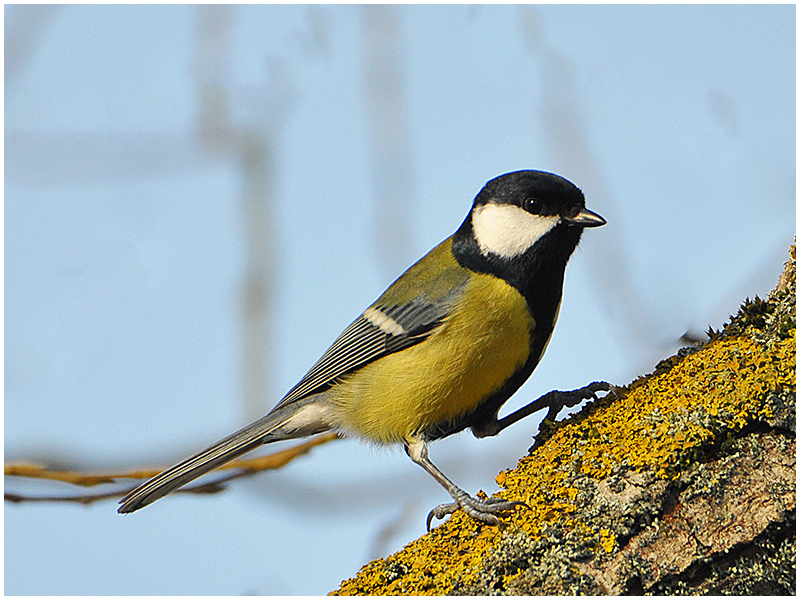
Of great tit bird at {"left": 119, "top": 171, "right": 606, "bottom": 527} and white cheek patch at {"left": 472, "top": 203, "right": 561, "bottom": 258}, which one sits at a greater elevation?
white cheek patch at {"left": 472, "top": 203, "right": 561, "bottom": 258}

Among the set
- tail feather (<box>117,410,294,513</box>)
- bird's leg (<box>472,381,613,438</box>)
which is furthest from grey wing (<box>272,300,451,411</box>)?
bird's leg (<box>472,381,613,438</box>)

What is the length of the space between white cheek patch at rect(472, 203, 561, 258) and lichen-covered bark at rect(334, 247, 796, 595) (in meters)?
0.83

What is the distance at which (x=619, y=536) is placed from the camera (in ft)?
6.13

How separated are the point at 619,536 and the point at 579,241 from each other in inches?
54.4

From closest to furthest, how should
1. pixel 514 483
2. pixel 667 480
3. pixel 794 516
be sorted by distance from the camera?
pixel 794 516 → pixel 667 480 → pixel 514 483

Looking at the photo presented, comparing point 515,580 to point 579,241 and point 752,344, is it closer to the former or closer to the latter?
point 752,344

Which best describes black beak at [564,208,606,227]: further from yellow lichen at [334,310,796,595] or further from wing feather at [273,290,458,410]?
yellow lichen at [334,310,796,595]

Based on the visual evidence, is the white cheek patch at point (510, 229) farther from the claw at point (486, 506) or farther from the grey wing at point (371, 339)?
the claw at point (486, 506)

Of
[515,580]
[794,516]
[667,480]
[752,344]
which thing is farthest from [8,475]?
[752,344]

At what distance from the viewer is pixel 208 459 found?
2846 millimetres

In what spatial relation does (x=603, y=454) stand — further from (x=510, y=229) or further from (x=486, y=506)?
(x=510, y=229)

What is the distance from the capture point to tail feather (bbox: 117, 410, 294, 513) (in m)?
2.73

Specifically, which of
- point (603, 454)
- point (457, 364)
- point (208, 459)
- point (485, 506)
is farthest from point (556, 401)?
point (208, 459)

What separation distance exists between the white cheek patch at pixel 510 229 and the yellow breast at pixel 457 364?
14 centimetres
